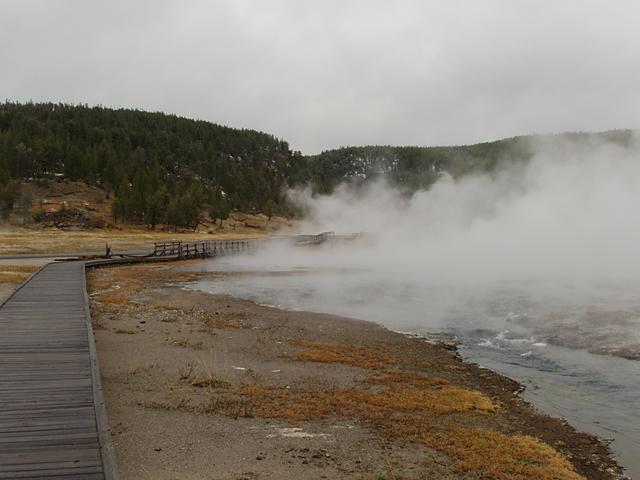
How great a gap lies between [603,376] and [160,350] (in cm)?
1156

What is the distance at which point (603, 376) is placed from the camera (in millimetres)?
14078

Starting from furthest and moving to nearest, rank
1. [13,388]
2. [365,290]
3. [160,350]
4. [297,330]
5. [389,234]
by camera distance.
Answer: [389,234] < [365,290] < [297,330] < [160,350] < [13,388]

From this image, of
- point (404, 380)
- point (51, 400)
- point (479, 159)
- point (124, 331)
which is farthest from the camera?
point (479, 159)

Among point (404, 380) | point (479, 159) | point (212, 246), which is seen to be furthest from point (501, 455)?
point (479, 159)

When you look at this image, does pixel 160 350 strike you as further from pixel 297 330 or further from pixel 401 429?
pixel 401 429

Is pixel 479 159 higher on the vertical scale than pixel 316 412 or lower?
higher

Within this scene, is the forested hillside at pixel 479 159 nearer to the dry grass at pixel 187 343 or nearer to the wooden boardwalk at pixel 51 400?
the dry grass at pixel 187 343

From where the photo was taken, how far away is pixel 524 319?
22.4 metres

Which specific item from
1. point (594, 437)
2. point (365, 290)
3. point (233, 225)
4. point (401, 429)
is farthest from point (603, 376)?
point (233, 225)

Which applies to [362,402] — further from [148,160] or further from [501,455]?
[148,160]

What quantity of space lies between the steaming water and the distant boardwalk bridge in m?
→ 8.02

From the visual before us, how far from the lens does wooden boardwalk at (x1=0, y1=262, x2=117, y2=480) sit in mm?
6461

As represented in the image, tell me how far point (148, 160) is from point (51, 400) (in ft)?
438

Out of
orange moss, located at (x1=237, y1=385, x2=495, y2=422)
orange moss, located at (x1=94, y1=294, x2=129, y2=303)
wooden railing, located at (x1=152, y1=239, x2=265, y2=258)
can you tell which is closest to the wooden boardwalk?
orange moss, located at (x1=237, y1=385, x2=495, y2=422)
